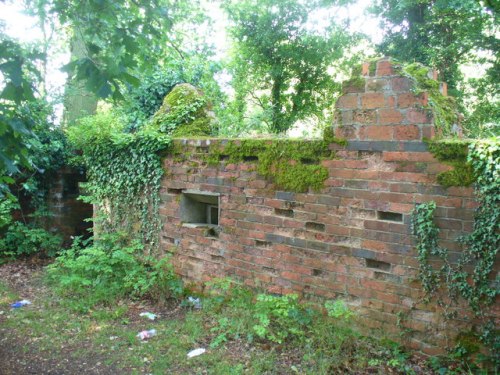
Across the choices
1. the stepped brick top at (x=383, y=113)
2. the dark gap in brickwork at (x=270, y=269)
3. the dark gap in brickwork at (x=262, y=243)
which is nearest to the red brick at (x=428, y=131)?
the stepped brick top at (x=383, y=113)

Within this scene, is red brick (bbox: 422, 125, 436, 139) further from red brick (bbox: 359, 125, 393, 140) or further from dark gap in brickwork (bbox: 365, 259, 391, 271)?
dark gap in brickwork (bbox: 365, 259, 391, 271)

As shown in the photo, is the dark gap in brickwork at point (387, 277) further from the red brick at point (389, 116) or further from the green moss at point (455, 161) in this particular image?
the red brick at point (389, 116)

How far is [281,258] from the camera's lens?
4445 mm

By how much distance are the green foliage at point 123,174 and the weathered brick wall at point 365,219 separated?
4.99ft

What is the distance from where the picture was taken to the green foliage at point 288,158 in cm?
412

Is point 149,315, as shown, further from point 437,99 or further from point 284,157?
point 437,99

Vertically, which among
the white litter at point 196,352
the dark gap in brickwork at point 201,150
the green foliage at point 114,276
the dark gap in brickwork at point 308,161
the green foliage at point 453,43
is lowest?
the white litter at point 196,352

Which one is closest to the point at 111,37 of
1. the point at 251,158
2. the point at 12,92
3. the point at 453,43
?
the point at 12,92

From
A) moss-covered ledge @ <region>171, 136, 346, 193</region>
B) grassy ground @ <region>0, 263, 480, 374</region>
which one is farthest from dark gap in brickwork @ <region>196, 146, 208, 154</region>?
grassy ground @ <region>0, 263, 480, 374</region>

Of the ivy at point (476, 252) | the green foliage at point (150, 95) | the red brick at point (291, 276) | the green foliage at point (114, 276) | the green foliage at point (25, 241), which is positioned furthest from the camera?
the green foliage at point (150, 95)

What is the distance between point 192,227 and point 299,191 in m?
1.74

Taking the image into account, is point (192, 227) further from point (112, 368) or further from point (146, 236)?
point (112, 368)

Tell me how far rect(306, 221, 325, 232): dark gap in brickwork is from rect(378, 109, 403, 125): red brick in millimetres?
1142

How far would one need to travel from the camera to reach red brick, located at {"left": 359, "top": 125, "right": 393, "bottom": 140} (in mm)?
3670
